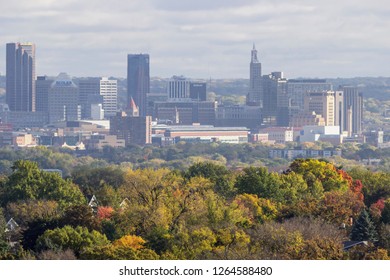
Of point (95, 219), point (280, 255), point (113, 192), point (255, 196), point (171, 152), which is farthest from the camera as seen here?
point (171, 152)

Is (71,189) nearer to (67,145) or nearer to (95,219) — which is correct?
(95,219)

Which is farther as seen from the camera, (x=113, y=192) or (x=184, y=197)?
(x=113, y=192)

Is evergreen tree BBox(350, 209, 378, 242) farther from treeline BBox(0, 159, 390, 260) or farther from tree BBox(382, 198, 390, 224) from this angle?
tree BBox(382, 198, 390, 224)

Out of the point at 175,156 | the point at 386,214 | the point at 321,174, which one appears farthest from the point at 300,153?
the point at 386,214

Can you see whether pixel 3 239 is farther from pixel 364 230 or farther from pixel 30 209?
pixel 30 209

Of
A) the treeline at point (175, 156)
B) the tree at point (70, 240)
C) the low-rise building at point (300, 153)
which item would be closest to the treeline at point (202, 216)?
the tree at point (70, 240)

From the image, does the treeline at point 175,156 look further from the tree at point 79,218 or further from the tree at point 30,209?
the tree at point 79,218

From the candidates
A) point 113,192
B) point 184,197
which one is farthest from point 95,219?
point 113,192
